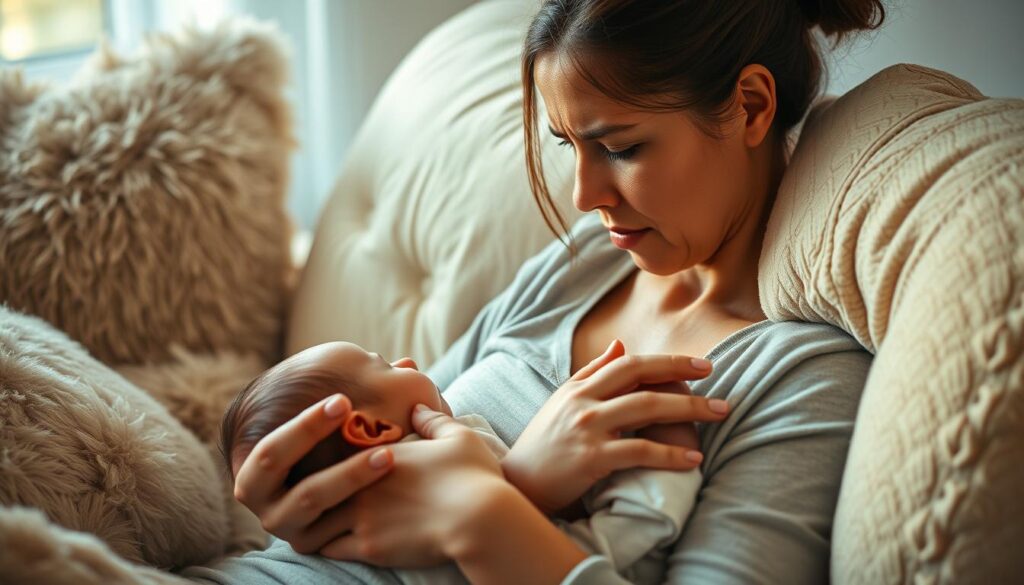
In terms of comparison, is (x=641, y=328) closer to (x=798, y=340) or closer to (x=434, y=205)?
(x=798, y=340)

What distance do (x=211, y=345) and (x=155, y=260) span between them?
0.55 feet

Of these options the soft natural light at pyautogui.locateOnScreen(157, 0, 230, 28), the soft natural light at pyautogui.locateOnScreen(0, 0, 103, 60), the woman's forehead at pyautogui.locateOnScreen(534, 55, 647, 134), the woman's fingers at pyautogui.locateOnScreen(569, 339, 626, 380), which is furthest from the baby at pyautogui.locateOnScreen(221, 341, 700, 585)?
→ the soft natural light at pyautogui.locateOnScreen(0, 0, 103, 60)

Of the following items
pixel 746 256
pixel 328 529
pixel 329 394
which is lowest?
pixel 328 529

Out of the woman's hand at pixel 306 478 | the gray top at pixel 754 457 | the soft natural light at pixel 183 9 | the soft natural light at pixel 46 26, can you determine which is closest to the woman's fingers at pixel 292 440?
the woman's hand at pixel 306 478

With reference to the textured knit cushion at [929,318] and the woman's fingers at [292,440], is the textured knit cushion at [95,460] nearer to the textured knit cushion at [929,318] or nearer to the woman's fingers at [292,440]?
the woman's fingers at [292,440]

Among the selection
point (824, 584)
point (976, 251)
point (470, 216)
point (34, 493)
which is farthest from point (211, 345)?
point (976, 251)

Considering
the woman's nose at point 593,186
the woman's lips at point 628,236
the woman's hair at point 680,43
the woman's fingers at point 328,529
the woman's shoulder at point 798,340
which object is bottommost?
the woman's fingers at point 328,529

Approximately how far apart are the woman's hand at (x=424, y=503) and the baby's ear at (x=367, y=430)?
0.03 m

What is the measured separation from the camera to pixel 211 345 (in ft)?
5.09

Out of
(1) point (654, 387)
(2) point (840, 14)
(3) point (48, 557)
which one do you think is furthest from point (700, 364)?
(3) point (48, 557)

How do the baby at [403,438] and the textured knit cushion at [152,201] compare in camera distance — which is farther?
the textured knit cushion at [152,201]

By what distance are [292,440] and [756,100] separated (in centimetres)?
60

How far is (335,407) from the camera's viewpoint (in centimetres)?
90

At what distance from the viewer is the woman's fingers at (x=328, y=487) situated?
2.90 feet
